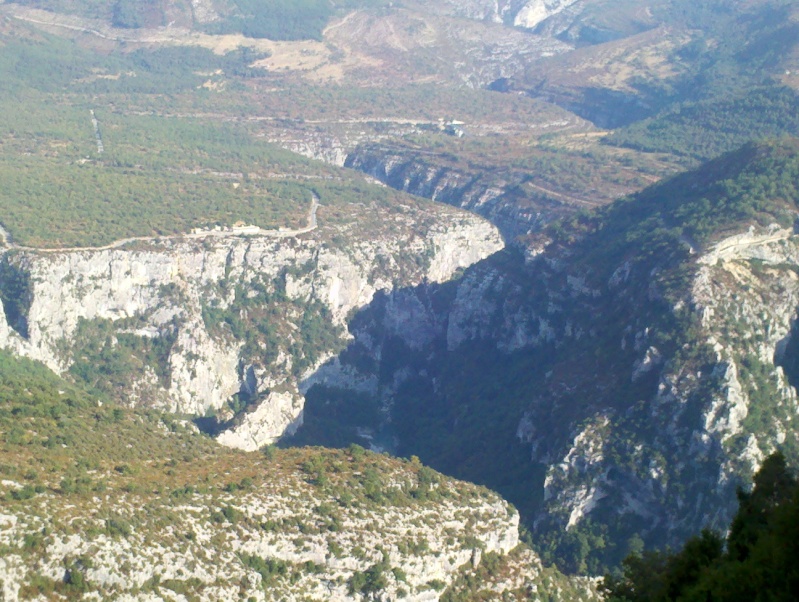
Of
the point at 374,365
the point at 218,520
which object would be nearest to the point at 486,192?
the point at 374,365

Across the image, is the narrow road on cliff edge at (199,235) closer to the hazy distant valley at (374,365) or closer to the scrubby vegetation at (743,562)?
the hazy distant valley at (374,365)

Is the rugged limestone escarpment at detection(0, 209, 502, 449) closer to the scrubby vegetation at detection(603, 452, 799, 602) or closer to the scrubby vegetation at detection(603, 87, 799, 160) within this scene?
the scrubby vegetation at detection(603, 87, 799, 160)

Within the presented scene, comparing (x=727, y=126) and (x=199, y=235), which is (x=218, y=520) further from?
(x=727, y=126)

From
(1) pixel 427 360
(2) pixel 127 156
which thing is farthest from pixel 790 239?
(2) pixel 127 156

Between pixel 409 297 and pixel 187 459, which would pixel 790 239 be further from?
pixel 187 459

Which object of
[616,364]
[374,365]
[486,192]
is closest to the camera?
[616,364]

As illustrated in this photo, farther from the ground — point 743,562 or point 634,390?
point 743,562

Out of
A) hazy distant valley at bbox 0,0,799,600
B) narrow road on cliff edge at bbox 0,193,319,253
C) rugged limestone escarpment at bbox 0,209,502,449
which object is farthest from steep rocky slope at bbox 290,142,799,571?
narrow road on cliff edge at bbox 0,193,319,253

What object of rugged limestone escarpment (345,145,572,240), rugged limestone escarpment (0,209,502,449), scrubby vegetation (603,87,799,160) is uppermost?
scrubby vegetation (603,87,799,160)
